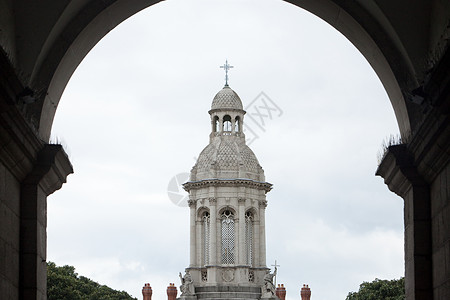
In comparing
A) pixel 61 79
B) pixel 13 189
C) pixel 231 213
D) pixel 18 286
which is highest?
pixel 231 213

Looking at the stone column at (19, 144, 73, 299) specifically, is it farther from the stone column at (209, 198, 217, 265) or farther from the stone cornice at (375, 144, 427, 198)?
the stone column at (209, 198, 217, 265)

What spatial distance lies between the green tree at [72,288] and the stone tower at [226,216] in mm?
6166

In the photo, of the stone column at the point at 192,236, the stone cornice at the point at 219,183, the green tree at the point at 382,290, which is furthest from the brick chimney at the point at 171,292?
the green tree at the point at 382,290

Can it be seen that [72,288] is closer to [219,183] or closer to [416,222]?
[219,183]

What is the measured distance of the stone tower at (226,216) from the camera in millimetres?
88562

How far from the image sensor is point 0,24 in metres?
21.4

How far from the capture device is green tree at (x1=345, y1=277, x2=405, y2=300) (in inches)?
3420

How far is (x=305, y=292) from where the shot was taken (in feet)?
324

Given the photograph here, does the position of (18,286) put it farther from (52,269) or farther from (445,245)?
(52,269)

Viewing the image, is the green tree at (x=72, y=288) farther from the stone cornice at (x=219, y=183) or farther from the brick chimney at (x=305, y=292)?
the brick chimney at (x=305, y=292)

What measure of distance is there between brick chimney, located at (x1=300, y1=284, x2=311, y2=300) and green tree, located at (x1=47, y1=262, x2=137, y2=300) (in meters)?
12.6

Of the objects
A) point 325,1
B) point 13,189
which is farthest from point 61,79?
point 325,1

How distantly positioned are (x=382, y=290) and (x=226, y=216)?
11.3 meters

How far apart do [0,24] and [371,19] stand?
6.46 metres
